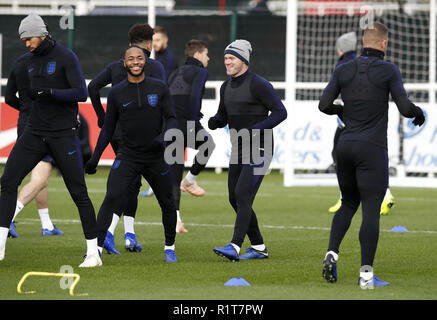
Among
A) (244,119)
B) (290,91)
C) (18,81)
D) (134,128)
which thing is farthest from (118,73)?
(290,91)

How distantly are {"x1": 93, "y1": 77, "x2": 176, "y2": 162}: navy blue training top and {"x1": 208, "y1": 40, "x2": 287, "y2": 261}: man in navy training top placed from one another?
3.05 feet

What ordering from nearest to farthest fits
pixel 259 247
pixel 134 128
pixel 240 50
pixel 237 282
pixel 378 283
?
1. pixel 237 282
2. pixel 378 283
3. pixel 134 128
4. pixel 240 50
5. pixel 259 247

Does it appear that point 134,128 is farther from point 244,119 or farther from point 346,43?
point 346,43

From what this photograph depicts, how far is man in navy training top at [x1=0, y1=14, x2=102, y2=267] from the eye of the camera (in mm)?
9523

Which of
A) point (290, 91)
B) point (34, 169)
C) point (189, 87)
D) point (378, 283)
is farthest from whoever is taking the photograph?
point (290, 91)

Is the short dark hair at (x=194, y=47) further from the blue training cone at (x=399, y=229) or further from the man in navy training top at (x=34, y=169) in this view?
the blue training cone at (x=399, y=229)

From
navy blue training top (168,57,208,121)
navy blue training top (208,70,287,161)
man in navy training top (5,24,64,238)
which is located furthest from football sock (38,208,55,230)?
navy blue training top (208,70,287,161)

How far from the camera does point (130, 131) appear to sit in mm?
9484

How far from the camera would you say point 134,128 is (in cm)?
947

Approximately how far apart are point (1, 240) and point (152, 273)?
60.2 inches

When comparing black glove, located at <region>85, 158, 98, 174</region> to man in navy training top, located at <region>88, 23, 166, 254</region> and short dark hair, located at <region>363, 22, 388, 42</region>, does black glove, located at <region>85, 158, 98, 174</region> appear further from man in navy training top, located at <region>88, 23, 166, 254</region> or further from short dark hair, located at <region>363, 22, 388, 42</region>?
short dark hair, located at <region>363, 22, 388, 42</region>

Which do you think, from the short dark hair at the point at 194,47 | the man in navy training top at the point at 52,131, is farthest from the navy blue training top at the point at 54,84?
the short dark hair at the point at 194,47

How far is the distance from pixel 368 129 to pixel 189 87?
4817 mm
